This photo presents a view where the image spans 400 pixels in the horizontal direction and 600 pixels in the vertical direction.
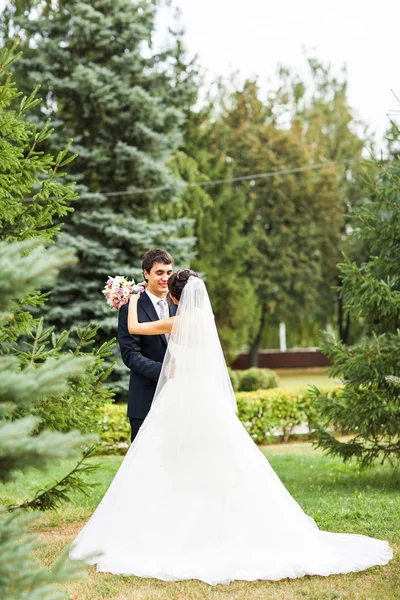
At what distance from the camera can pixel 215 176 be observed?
1017 inches

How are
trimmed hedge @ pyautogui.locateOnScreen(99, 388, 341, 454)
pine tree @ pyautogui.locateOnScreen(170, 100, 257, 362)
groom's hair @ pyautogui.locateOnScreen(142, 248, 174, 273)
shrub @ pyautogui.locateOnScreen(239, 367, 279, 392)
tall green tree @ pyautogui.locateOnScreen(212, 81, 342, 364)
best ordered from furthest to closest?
tall green tree @ pyautogui.locateOnScreen(212, 81, 342, 364) < pine tree @ pyautogui.locateOnScreen(170, 100, 257, 362) < shrub @ pyautogui.locateOnScreen(239, 367, 279, 392) < trimmed hedge @ pyautogui.locateOnScreen(99, 388, 341, 454) < groom's hair @ pyautogui.locateOnScreen(142, 248, 174, 273)

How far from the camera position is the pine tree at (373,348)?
7969 mm

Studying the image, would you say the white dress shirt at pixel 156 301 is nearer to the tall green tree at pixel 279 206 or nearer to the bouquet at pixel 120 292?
the bouquet at pixel 120 292

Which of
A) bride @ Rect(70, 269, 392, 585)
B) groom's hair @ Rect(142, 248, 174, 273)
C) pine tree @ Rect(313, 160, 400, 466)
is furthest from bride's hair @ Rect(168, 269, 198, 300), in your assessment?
pine tree @ Rect(313, 160, 400, 466)

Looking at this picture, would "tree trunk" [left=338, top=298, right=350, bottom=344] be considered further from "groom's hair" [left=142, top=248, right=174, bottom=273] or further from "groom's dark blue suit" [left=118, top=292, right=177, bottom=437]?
"groom's hair" [left=142, top=248, right=174, bottom=273]

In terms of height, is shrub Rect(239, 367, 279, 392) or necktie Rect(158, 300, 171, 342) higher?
necktie Rect(158, 300, 171, 342)

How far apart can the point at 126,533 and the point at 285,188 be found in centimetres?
2805

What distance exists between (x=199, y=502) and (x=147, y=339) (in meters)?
1.54

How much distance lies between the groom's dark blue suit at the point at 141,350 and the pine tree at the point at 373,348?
279 centimetres

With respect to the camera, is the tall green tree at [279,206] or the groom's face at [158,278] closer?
the groom's face at [158,278]

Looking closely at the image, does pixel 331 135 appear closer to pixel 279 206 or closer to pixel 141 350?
pixel 279 206

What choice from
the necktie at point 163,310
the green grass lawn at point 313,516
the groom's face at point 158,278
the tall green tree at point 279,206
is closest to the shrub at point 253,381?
the green grass lawn at point 313,516

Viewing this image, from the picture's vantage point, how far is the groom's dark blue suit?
5980mm

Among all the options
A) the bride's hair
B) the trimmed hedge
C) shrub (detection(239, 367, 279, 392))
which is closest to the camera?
the bride's hair
